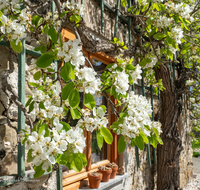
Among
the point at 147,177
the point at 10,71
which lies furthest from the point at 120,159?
the point at 10,71

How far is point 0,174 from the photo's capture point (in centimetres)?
133

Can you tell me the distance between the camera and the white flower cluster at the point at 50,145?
2.88 ft

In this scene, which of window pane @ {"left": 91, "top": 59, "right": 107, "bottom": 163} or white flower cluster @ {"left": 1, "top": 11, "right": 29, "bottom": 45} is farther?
window pane @ {"left": 91, "top": 59, "right": 107, "bottom": 163}

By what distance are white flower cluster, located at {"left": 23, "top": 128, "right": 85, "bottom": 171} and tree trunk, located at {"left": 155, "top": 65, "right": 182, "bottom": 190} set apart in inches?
114

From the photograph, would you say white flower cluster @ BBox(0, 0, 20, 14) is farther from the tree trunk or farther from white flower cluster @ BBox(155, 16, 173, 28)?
the tree trunk

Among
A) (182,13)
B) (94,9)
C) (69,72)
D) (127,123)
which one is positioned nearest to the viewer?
(69,72)

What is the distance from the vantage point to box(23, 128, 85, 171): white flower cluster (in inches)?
34.5

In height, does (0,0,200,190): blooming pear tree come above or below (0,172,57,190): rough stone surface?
above

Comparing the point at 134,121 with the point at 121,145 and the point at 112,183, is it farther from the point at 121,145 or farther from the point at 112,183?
the point at 112,183

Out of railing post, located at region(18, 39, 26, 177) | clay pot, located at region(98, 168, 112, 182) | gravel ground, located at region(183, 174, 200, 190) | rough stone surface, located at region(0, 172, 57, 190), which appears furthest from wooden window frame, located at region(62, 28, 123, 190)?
gravel ground, located at region(183, 174, 200, 190)

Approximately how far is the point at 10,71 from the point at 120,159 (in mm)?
2006

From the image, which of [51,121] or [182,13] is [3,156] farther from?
[182,13]

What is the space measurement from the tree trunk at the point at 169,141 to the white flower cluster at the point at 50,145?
290 centimetres

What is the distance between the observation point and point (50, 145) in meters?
0.88
